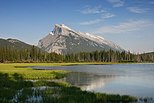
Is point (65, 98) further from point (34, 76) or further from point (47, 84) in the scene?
point (34, 76)

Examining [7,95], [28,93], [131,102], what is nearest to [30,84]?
[28,93]

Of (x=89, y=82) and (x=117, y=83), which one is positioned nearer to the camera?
(x=117, y=83)

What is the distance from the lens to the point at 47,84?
1848 inches

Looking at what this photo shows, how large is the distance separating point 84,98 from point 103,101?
7.53 ft

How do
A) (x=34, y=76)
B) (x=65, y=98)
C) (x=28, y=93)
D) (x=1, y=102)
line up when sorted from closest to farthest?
(x=1, y=102)
(x=65, y=98)
(x=28, y=93)
(x=34, y=76)

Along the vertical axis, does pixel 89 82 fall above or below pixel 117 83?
above

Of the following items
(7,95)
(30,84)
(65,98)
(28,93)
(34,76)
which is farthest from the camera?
(34,76)

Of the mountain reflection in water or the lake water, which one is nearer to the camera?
the lake water

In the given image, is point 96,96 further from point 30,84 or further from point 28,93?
point 30,84

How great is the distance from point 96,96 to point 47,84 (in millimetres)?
16104

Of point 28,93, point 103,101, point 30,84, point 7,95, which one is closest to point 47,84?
point 30,84

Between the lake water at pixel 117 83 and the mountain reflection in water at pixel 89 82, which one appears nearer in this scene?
the lake water at pixel 117 83

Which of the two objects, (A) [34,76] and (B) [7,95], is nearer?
(B) [7,95]

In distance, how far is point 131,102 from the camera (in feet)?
102
